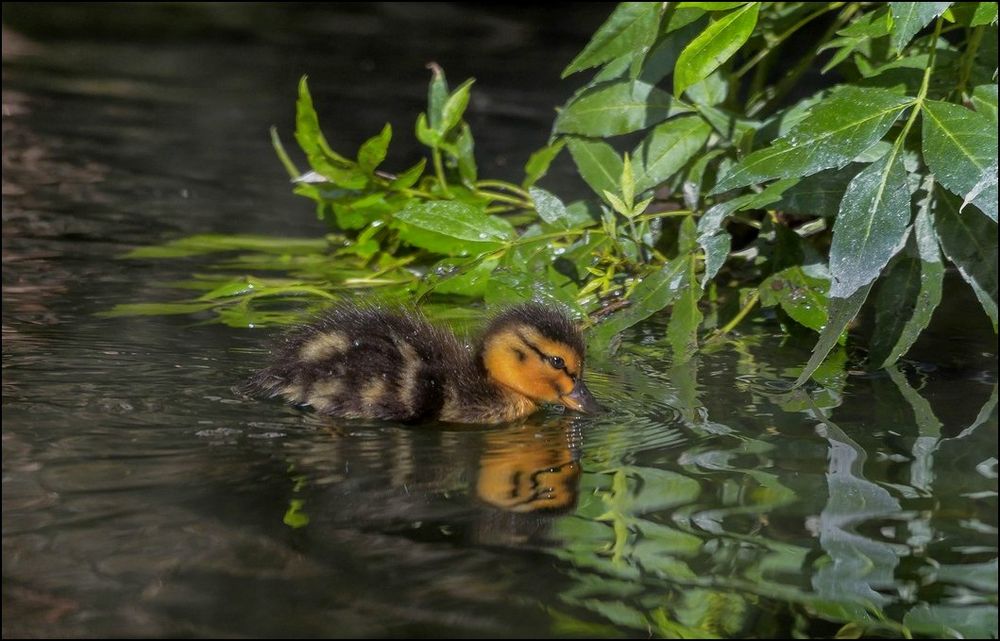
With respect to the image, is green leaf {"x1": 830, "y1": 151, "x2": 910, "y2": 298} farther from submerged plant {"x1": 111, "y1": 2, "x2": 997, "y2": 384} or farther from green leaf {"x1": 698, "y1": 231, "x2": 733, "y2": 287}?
green leaf {"x1": 698, "y1": 231, "x2": 733, "y2": 287}

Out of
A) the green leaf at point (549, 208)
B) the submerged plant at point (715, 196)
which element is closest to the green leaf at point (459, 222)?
the submerged plant at point (715, 196)

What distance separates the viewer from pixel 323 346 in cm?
400

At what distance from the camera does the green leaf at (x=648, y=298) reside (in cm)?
446

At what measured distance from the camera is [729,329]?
4.69 meters

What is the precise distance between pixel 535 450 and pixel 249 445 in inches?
A: 26.0

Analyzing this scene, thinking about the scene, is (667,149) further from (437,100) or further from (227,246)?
(227,246)

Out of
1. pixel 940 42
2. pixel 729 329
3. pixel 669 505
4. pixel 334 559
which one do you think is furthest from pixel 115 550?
pixel 940 42

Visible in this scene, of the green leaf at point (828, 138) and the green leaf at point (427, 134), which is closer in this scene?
the green leaf at point (828, 138)

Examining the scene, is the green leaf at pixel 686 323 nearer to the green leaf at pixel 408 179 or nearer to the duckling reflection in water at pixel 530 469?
the duckling reflection in water at pixel 530 469

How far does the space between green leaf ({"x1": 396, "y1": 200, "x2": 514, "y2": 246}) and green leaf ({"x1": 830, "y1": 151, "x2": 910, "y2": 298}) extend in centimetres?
144

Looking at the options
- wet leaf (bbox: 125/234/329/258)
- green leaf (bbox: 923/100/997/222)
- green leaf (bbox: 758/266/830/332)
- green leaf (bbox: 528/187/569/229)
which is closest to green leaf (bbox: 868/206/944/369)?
green leaf (bbox: 758/266/830/332)

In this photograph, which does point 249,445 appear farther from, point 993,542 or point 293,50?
point 293,50

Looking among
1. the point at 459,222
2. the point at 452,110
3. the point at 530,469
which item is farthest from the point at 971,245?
the point at 452,110

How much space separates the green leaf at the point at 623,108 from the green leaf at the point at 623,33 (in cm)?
24
